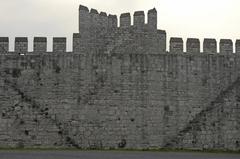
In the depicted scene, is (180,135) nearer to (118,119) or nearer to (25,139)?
(118,119)

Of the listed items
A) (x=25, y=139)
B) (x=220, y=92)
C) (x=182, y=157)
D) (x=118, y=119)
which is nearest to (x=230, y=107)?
(x=220, y=92)

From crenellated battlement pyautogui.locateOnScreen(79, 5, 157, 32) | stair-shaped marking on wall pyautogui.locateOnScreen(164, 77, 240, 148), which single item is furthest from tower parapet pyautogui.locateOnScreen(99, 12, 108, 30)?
stair-shaped marking on wall pyautogui.locateOnScreen(164, 77, 240, 148)

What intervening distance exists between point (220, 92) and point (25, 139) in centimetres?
790

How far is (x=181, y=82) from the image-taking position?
2606 centimetres

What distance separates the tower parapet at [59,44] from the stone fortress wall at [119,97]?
39 mm

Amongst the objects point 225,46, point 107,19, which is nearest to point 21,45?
point 107,19

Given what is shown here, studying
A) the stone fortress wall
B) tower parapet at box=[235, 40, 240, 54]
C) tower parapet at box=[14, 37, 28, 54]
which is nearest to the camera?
the stone fortress wall

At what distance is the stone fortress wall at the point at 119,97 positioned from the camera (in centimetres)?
2530

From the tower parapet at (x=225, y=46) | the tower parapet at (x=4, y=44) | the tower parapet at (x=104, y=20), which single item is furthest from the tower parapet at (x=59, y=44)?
the tower parapet at (x=225, y=46)

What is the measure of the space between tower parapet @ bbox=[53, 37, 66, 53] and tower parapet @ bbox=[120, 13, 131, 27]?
520 cm

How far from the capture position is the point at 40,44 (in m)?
25.8

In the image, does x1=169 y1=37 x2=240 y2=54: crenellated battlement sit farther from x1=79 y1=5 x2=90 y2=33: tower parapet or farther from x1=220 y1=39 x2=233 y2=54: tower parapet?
x1=79 y1=5 x2=90 y2=33: tower parapet

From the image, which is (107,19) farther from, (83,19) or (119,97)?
(119,97)

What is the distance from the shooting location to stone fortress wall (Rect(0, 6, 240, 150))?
2530 cm
